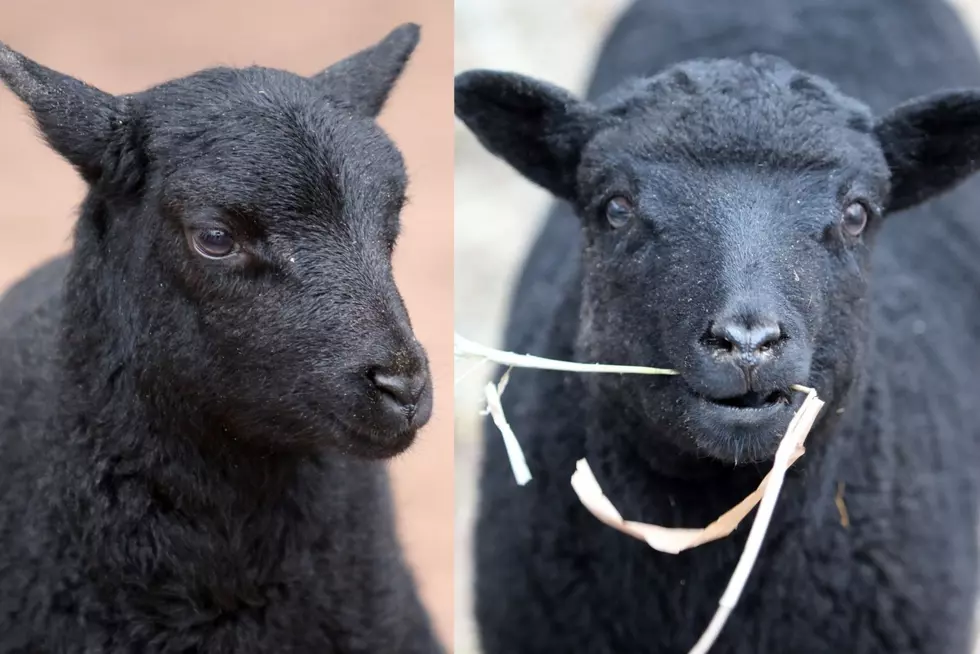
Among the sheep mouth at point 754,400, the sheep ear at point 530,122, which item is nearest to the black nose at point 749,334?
the sheep mouth at point 754,400

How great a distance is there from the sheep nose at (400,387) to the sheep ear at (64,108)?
0.96 meters

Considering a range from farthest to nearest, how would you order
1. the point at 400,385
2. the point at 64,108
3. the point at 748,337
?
the point at 748,337, the point at 64,108, the point at 400,385

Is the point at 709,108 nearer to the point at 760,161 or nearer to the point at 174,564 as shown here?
the point at 760,161

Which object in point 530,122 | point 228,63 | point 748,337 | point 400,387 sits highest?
point 228,63

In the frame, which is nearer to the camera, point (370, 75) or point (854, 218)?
point (370, 75)

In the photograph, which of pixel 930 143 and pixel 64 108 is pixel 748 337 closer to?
pixel 930 143

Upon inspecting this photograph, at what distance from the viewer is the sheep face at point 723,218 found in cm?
355

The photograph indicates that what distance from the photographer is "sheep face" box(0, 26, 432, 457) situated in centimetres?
318

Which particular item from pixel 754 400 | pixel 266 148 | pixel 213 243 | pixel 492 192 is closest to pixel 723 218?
pixel 754 400

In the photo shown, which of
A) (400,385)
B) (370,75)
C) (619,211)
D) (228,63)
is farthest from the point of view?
(228,63)

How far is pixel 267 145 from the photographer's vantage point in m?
3.20

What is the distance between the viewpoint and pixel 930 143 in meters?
4.26

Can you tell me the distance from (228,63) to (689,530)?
5.25m

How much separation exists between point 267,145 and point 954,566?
3030mm
